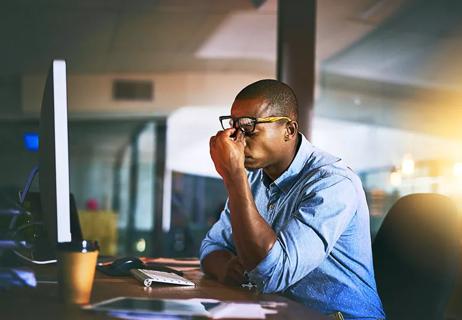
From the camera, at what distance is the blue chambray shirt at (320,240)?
5.55 feet

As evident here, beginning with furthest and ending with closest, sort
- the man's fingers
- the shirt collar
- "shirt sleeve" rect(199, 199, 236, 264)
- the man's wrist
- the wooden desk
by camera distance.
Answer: "shirt sleeve" rect(199, 199, 236, 264) → the shirt collar → the man's fingers → the man's wrist → the wooden desk

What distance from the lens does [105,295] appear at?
1.51m

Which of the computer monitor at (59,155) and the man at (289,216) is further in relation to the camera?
the man at (289,216)

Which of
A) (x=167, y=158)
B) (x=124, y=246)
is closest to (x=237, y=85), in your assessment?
(x=167, y=158)

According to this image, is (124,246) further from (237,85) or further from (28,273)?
(28,273)

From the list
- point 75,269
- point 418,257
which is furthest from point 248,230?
point 418,257

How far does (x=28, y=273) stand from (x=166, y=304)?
691mm

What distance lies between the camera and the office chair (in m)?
2.06

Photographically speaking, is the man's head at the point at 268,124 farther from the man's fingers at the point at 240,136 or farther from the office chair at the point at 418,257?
the office chair at the point at 418,257

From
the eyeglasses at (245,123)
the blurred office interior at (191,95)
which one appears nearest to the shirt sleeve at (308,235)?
the eyeglasses at (245,123)

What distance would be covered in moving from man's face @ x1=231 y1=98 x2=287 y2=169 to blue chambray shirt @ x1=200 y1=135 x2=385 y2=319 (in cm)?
9

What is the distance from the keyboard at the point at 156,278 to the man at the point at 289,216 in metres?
0.17

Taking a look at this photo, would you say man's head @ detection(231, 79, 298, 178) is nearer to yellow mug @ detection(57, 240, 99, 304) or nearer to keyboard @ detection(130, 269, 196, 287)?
keyboard @ detection(130, 269, 196, 287)

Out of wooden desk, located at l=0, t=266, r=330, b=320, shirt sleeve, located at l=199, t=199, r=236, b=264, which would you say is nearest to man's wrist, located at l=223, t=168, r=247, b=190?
wooden desk, located at l=0, t=266, r=330, b=320
